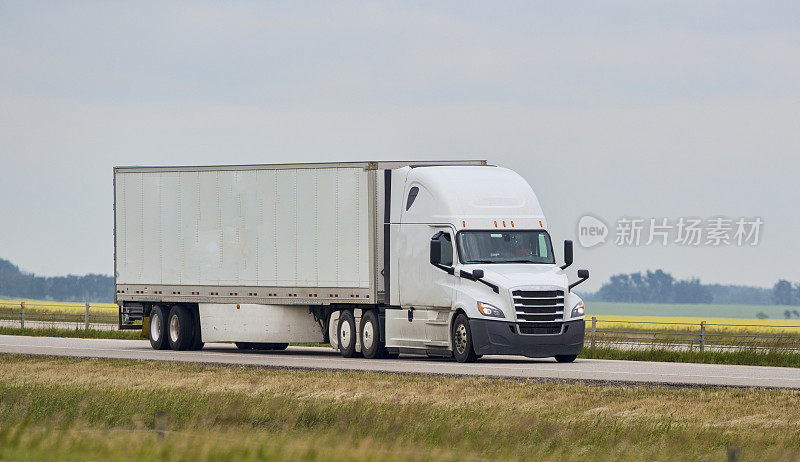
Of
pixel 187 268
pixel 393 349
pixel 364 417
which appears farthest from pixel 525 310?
pixel 364 417

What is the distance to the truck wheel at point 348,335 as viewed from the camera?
3372 cm

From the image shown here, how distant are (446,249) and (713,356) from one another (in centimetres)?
702

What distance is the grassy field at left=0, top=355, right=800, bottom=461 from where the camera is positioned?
49.1ft

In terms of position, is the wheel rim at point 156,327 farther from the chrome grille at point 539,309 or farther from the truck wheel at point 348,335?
the chrome grille at point 539,309

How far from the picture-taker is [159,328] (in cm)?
3828

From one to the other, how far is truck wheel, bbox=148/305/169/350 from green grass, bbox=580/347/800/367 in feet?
35.0

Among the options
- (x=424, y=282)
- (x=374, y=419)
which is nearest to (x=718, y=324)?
(x=424, y=282)

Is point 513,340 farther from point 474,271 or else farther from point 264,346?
point 264,346

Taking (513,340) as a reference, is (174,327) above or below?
above

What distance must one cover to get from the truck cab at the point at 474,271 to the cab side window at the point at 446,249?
0.07 feet

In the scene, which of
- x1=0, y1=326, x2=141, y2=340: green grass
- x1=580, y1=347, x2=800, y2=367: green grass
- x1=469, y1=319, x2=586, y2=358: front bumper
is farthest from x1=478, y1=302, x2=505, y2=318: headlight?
x1=0, y1=326, x2=141, y2=340: green grass

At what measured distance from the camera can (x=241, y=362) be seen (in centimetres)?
3128

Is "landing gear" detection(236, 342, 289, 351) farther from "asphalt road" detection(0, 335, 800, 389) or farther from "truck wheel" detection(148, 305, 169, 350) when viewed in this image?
"truck wheel" detection(148, 305, 169, 350)

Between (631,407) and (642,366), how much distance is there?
10526 millimetres
